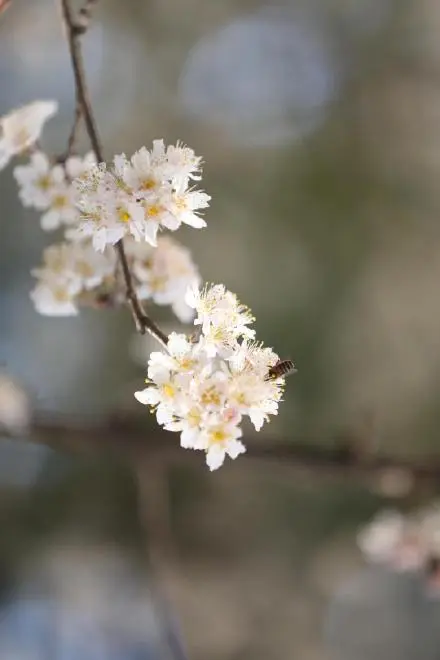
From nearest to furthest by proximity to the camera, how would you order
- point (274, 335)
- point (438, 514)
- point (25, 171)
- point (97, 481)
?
point (25, 171) < point (438, 514) < point (274, 335) < point (97, 481)

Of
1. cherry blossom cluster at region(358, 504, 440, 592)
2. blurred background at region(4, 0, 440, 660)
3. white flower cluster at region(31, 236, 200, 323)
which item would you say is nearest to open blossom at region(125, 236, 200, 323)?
white flower cluster at region(31, 236, 200, 323)

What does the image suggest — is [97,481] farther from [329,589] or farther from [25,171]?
[25,171]

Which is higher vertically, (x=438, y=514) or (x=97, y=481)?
(x=97, y=481)

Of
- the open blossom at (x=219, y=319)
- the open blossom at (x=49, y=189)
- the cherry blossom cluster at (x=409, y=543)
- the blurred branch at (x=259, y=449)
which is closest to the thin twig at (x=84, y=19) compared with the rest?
the open blossom at (x=49, y=189)

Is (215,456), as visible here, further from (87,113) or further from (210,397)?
(87,113)

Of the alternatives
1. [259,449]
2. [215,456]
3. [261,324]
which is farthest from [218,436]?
[261,324]

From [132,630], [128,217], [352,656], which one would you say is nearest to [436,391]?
[352,656]
